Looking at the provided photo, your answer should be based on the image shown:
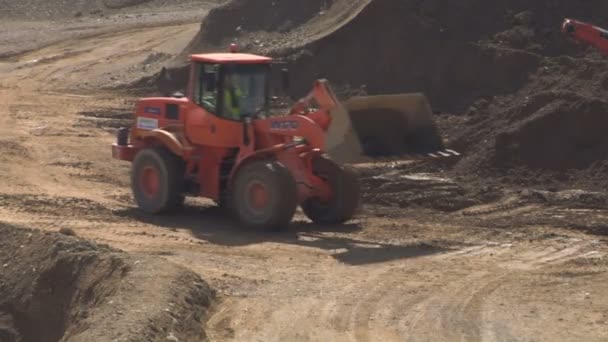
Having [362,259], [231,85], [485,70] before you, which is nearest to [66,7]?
[485,70]

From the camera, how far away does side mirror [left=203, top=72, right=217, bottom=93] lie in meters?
17.1

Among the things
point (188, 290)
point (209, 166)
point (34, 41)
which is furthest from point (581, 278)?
point (34, 41)

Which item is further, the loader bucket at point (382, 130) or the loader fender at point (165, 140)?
the loader fender at point (165, 140)

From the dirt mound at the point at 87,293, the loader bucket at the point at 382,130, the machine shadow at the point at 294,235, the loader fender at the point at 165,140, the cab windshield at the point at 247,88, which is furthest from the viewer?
the loader fender at the point at 165,140

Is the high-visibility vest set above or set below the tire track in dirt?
above

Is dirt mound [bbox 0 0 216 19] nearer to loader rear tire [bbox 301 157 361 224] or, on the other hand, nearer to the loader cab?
the loader cab

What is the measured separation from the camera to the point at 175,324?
11617 mm

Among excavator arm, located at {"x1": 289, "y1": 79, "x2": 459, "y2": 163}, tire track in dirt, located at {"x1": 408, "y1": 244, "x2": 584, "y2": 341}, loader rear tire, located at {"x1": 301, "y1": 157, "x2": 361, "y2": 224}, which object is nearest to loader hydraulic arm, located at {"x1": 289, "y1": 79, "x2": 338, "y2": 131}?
excavator arm, located at {"x1": 289, "y1": 79, "x2": 459, "y2": 163}

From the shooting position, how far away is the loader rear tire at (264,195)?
16422 millimetres

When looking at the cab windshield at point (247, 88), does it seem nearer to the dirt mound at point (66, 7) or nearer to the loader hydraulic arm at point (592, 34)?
the loader hydraulic arm at point (592, 34)

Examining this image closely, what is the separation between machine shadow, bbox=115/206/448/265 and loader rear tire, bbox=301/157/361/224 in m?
0.16

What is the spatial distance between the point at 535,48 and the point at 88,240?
1143 cm

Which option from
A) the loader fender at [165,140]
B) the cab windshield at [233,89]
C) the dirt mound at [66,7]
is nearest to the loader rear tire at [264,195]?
the cab windshield at [233,89]

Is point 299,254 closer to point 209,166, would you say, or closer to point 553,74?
point 209,166
